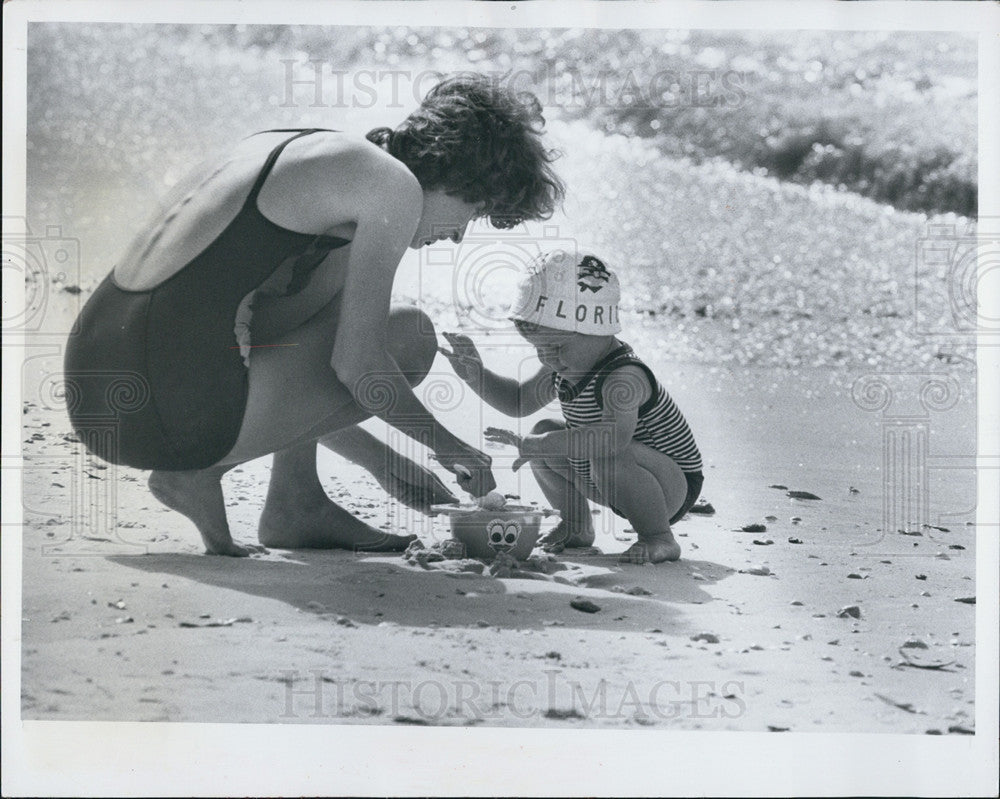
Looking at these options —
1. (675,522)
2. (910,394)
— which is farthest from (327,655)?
(910,394)

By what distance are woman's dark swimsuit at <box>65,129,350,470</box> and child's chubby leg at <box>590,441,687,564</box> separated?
0.68 m

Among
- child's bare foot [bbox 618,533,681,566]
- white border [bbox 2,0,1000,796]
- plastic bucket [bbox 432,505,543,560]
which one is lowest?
white border [bbox 2,0,1000,796]

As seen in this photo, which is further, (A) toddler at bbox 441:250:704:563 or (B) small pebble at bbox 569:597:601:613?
(A) toddler at bbox 441:250:704:563

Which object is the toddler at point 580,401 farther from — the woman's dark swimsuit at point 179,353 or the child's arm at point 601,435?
the woman's dark swimsuit at point 179,353

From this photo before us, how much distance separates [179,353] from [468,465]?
0.58 m

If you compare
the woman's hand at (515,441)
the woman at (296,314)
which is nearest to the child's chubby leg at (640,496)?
the woman's hand at (515,441)

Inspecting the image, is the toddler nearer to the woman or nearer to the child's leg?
the child's leg

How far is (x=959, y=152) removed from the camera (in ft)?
8.11

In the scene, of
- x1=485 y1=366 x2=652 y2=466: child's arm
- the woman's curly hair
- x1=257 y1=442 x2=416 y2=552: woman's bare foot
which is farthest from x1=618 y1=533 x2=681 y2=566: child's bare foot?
the woman's curly hair

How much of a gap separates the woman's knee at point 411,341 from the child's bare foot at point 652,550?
1.75 ft

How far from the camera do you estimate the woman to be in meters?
2.27

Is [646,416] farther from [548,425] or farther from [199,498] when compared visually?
[199,498]

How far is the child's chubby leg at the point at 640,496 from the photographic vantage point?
2.43 metres

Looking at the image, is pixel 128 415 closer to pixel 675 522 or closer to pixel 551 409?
pixel 551 409
